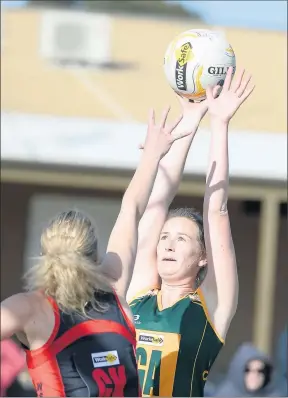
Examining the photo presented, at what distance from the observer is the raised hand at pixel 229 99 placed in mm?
3736

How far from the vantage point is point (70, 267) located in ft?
9.68

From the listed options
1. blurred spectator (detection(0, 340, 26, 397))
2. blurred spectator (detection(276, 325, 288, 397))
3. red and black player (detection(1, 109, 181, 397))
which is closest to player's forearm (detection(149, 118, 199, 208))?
red and black player (detection(1, 109, 181, 397))

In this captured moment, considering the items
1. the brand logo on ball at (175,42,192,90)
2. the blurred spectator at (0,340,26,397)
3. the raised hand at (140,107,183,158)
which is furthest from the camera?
the blurred spectator at (0,340,26,397)

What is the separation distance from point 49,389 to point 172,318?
33.6 inches

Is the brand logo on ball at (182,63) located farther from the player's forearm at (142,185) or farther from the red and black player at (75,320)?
the red and black player at (75,320)

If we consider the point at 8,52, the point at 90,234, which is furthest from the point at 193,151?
the point at 90,234

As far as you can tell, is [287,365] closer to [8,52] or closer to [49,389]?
[8,52]

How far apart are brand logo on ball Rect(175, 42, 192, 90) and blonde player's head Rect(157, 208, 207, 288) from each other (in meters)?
0.66

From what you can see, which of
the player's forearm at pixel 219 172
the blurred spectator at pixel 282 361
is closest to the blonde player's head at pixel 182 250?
the player's forearm at pixel 219 172

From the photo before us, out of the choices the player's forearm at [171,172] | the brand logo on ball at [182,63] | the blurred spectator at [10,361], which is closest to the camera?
the player's forearm at [171,172]

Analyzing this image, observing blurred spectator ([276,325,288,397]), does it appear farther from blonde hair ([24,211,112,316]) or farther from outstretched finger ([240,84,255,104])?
blonde hair ([24,211,112,316])

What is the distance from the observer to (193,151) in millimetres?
9828

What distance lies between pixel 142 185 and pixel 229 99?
0.61 m

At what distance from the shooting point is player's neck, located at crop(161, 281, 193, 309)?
378 cm
